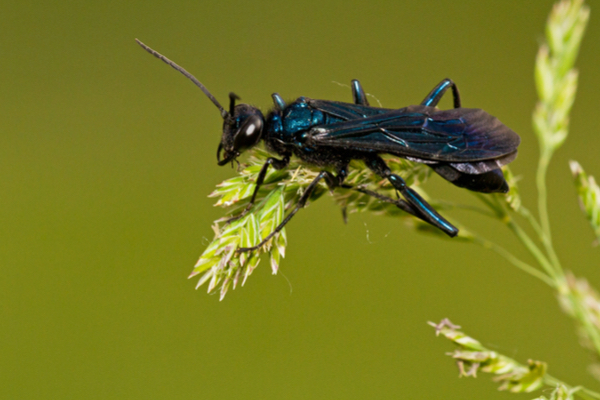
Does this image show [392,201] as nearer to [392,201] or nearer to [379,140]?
[392,201]

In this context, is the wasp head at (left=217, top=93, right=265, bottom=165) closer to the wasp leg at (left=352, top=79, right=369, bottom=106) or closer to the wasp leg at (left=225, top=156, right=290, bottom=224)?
the wasp leg at (left=225, top=156, right=290, bottom=224)

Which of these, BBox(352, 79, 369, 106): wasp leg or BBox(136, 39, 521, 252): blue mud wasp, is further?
BBox(352, 79, 369, 106): wasp leg

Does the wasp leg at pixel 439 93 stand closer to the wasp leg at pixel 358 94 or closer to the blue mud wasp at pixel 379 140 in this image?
the blue mud wasp at pixel 379 140

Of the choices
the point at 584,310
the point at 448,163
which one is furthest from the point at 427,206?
the point at 584,310

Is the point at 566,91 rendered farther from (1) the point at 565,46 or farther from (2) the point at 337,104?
(2) the point at 337,104

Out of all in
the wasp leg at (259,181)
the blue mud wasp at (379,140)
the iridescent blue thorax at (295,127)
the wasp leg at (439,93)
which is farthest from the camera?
the wasp leg at (439,93)

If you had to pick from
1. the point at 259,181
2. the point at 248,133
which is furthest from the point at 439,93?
the point at 259,181

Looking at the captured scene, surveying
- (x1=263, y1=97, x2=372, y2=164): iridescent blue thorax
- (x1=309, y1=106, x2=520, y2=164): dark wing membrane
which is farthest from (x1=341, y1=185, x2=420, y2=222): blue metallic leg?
(x1=263, y1=97, x2=372, y2=164): iridescent blue thorax

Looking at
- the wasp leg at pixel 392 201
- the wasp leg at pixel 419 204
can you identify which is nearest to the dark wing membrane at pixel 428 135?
the wasp leg at pixel 419 204
